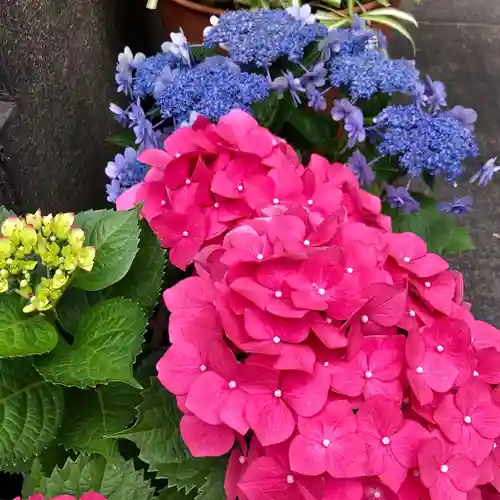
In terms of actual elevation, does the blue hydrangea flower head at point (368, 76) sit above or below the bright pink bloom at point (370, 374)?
above

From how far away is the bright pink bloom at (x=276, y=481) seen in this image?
631mm

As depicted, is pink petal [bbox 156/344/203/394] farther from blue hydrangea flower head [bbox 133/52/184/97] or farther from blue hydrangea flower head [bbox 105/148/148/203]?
blue hydrangea flower head [bbox 133/52/184/97]

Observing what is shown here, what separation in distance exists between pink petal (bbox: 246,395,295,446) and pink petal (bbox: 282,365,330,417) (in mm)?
11

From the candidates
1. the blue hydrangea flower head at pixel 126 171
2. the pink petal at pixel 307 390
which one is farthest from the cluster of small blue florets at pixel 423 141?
the pink petal at pixel 307 390

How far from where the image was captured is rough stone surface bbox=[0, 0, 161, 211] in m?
1.12

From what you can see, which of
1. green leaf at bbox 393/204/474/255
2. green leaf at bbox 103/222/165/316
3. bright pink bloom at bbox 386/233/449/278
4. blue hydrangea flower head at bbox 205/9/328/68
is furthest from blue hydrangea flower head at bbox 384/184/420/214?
green leaf at bbox 103/222/165/316

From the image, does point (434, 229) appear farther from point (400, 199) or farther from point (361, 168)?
point (361, 168)

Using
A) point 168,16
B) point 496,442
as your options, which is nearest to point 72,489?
point 496,442

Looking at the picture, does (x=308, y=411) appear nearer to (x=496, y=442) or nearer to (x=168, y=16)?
(x=496, y=442)

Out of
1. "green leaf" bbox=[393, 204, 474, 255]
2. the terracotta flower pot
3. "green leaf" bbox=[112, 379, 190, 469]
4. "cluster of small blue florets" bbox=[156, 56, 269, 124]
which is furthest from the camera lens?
the terracotta flower pot

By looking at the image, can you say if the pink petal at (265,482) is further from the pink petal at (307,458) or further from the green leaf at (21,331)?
the green leaf at (21,331)

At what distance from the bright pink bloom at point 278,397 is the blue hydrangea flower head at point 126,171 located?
526mm

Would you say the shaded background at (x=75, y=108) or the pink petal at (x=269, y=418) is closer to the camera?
the pink petal at (x=269, y=418)

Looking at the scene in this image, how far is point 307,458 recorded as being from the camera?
24.1 inches
